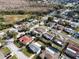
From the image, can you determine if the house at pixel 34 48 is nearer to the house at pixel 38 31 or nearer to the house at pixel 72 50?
the house at pixel 38 31

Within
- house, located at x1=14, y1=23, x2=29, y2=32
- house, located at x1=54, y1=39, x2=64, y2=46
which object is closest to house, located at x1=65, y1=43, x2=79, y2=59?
house, located at x1=54, y1=39, x2=64, y2=46

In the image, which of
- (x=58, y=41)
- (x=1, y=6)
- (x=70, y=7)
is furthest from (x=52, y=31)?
(x=1, y=6)

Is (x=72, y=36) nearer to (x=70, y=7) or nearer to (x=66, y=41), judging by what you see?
(x=66, y=41)

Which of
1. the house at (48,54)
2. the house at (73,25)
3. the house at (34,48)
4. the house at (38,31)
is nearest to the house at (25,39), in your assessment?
the house at (34,48)

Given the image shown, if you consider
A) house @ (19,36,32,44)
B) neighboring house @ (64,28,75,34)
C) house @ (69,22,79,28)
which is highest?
house @ (69,22,79,28)

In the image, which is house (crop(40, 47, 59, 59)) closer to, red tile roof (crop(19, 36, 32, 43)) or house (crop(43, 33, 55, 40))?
house (crop(43, 33, 55, 40))

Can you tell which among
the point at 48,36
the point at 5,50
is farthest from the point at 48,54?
the point at 5,50

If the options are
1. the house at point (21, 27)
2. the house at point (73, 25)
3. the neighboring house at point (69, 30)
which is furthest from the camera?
the house at point (73, 25)

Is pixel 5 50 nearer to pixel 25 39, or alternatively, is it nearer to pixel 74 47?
pixel 25 39
